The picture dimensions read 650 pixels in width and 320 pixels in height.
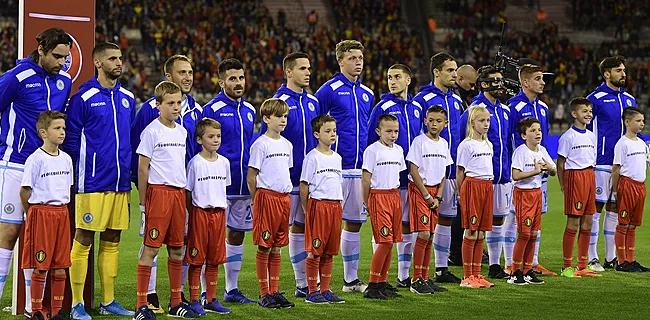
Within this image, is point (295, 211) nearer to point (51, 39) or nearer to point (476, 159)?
point (476, 159)

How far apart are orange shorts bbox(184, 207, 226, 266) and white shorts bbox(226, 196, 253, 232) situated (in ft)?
2.41

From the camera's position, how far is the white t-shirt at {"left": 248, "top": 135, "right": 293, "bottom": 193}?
8484 mm

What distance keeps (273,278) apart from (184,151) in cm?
144

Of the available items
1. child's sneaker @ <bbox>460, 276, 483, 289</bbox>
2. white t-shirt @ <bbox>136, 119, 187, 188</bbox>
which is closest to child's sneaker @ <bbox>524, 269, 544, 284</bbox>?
child's sneaker @ <bbox>460, 276, 483, 289</bbox>

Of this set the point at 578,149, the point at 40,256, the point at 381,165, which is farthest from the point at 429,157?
the point at 40,256

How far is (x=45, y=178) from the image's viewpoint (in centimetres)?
745

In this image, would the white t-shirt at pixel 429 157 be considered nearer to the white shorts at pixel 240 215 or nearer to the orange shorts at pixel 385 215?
the orange shorts at pixel 385 215

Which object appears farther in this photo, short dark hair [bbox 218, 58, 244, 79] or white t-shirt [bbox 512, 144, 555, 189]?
white t-shirt [bbox 512, 144, 555, 189]

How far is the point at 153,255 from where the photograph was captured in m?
8.00

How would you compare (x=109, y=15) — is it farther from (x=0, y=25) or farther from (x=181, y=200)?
(x=181, y=200)

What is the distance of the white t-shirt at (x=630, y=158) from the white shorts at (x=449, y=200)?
84.4 inches

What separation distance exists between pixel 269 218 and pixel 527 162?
3072mm

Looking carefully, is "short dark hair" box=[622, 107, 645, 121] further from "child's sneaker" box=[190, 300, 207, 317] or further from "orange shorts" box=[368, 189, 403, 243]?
"child's sneaker" box=[190, 300, 207, 317]

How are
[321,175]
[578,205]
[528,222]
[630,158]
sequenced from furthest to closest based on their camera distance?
[630,158] < [578,205] < [528,222] < [321,175]
